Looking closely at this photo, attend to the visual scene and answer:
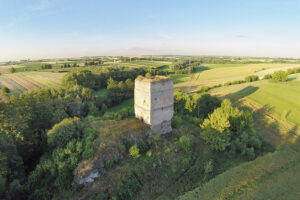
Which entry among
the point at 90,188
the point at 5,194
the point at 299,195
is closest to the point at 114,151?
the point at 90,188

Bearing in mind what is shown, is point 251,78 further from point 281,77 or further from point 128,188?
point 128,188

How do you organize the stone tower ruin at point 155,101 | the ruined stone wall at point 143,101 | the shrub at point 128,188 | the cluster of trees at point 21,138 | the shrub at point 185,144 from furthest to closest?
the shrub at point 185,144 < the ruined stone wall at point 143,101 < the stone tower ruin at point 155,101 < the cluster of trees at point 21,138 < the shrub at point 128,188

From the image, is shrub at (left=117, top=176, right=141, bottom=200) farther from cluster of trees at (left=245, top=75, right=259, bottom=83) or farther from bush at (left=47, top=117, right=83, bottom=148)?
cluster of trees at (left=245, top=75, right=259, bottom=83)

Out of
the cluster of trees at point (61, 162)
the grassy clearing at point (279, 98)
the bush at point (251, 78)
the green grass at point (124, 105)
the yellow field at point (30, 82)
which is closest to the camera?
the cluster of trees at point (61, 162)

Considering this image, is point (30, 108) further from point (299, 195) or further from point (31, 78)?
point (31, 78)

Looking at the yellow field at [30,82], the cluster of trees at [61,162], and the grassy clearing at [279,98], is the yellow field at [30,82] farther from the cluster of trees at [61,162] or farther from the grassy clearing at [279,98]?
the grassy clearing at [279,98]

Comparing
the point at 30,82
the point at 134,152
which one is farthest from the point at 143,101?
the point at 30,82

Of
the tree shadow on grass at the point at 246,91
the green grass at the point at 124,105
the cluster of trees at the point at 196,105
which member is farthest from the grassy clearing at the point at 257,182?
the green grass at the point at 124,105
